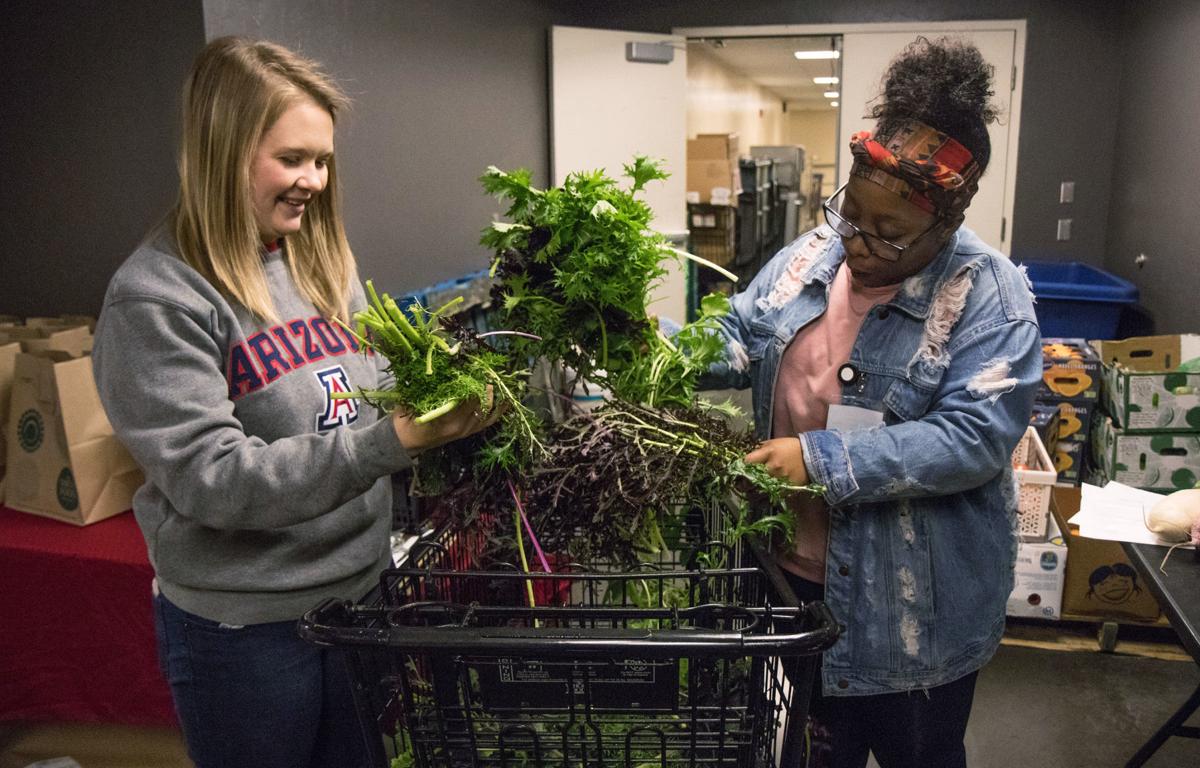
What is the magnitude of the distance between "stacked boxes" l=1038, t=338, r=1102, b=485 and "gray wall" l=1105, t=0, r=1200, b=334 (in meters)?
0.79

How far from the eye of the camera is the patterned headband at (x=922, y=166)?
4.14 feet

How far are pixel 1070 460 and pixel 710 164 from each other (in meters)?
4.27

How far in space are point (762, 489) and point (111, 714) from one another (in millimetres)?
1791

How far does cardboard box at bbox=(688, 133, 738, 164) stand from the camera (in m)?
7.04

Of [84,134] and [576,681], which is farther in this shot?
[84,134]

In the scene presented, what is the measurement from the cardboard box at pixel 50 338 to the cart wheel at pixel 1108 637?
3384 millimetres

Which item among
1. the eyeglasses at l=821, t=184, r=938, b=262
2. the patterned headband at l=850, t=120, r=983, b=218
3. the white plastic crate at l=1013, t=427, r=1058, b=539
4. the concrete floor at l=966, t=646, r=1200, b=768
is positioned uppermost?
the patterned headband at l=850, t=120, r=983, b=218

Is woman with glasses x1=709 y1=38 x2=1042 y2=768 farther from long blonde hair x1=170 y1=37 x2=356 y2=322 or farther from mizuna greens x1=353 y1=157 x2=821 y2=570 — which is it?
long blonde hair x1=170 y1=37 x2=356 y2=322

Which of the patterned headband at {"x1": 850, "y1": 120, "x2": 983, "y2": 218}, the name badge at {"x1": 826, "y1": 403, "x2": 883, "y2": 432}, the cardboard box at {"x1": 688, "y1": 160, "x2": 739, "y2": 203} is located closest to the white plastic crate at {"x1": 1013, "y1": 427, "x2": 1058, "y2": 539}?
the name badge at {"x1": 826, "y1": 403, "x2": 883, "y2": 432}

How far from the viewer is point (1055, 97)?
5.30 metres

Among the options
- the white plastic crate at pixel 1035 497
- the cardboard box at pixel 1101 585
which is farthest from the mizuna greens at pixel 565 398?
the cardboard box at pixel 1101 585

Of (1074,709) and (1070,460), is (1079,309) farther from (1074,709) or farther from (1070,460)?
(1074,709)

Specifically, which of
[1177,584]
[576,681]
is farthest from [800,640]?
[1177,584]

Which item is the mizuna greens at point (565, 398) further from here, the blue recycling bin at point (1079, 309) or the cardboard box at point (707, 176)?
the cardboard box at point (707, 176)
